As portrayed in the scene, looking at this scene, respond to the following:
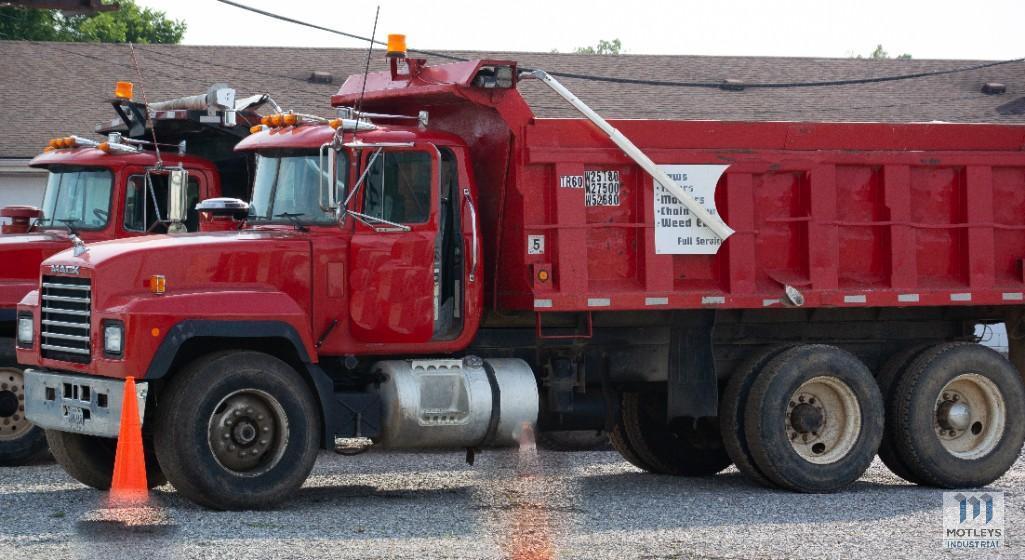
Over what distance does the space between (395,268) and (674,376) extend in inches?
105

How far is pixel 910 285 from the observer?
1348 centimetres

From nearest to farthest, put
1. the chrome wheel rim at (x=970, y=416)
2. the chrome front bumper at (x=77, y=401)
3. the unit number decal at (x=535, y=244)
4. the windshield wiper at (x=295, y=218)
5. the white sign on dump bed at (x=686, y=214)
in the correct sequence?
1. the chrome front bumper at (x=77, y=401)
2. the windshield wiper at (x=295, y=218)
3. the unit number decal at (x=535, y=244)
4. the white sign on dump bed at (x=686, y=214)
5. the chrome wheel rim at (x=970, y=416)

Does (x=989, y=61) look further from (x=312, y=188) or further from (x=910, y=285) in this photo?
(x=312, y=188)

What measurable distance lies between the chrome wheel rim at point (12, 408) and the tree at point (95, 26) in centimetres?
3125

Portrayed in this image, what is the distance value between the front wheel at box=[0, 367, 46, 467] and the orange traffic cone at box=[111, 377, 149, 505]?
3942 millimetres

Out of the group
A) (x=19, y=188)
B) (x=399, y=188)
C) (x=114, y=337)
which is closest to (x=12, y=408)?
(x=114, y=337)

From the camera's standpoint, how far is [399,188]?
12078mm

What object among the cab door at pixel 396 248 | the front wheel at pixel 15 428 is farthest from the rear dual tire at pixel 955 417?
the front wheel at pixel 15 428

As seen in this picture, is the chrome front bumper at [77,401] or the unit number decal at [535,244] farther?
the unit number decal at [535,244]

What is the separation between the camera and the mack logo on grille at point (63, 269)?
37.4 feet

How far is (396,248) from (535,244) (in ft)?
3.58

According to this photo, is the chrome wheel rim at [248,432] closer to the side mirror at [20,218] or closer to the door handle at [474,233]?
the door handle at [474,233]

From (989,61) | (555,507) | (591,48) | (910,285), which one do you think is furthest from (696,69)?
(591,48)

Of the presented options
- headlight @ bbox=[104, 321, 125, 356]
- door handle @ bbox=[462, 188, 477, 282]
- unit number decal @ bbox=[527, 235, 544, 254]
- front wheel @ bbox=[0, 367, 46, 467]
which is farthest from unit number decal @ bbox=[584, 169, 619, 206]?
front wheel @ bbox=[0, 367, 46, 467]
